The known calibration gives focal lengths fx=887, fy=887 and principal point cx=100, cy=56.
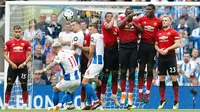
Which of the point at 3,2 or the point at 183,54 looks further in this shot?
the point at 3,2

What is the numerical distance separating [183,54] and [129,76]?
12.1 ft

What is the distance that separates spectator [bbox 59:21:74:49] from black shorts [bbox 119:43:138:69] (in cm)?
188

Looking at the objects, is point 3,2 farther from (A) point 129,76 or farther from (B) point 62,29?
(A) point 129,76

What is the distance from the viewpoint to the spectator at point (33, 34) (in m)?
24.8

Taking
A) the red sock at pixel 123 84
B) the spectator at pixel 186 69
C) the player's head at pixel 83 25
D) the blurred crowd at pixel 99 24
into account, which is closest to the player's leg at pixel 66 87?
the red sock at pixel 123 84

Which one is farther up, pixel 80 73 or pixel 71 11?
pixel 71 11

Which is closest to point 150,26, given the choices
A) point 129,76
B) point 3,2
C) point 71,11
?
point 129,76

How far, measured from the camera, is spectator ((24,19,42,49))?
974 inches

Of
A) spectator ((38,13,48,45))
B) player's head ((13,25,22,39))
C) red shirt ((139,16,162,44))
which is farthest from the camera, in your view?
spectator ((38,13,48,45))

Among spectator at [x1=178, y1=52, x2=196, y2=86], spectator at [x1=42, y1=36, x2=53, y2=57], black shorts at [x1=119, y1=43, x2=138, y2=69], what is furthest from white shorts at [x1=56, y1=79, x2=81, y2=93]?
spectator at [x1=178, y1=52, x2=196, y2=86]

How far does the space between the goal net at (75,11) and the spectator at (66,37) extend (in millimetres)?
557

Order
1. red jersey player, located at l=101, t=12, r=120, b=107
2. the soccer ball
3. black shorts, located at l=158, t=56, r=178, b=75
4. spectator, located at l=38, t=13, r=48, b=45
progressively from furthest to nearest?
spectator, located at l=38, t=13, r=48, b=45 → the soccer ball → red jersey player, located at l=101, t=12, r=120, b=107 → black shorts, located at l=158, t=56, r=178, b=75

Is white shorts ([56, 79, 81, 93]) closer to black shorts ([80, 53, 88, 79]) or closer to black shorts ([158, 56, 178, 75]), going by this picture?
black shorts ([80, 53, 88, 79])

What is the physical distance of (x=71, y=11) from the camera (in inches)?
936
